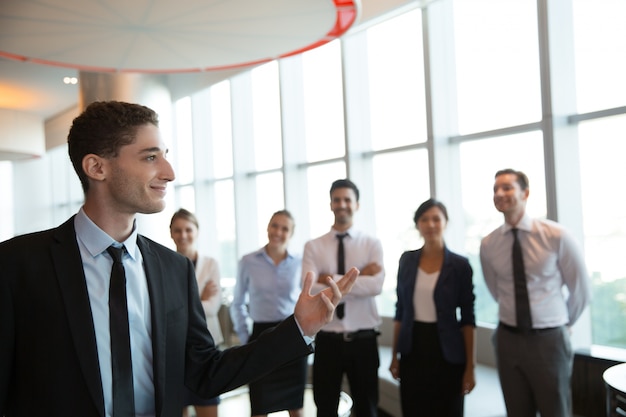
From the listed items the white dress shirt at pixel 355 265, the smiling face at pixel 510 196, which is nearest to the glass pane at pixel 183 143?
the white dress shirt at pixel 355 265

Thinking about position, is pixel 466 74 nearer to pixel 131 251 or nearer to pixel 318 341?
pixel 318 341

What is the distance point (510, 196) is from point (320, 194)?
461 cm

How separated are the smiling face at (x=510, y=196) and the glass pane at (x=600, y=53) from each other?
166cm

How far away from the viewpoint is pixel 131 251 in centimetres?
168

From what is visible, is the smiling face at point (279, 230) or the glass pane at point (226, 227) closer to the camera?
the smiling face at point (279, 230)

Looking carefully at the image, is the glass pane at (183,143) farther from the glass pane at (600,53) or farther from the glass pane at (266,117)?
the glass pane at (600,53)

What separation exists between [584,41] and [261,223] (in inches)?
235

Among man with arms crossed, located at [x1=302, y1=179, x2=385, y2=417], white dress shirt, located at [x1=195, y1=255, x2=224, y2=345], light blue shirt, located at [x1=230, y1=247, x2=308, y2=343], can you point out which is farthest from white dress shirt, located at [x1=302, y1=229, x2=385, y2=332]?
white dress shirt, located at [x1=195, y1=255, x2=224, y2=345]

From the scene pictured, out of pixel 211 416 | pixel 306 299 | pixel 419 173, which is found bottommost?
pixel 211 416

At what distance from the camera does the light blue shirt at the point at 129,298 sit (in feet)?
5.16

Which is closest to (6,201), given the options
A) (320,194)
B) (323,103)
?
(320,194)

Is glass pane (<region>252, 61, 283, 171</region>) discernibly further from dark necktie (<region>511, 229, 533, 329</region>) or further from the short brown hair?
the short brown hair

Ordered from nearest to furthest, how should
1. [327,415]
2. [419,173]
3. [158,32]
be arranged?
[158,32] < [327,415] < [419,173]

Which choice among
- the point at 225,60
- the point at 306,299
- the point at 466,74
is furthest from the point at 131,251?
the point at 466,74
